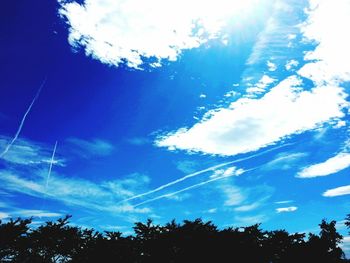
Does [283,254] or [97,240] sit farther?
[283,254]

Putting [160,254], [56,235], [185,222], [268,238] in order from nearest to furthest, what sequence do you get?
[160,254]
[185,222]
[56,235]
[268,238]

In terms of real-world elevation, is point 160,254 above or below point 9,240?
below

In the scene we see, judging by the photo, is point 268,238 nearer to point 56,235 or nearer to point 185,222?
point 185,222

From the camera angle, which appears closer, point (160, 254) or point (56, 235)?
point (160, 254)

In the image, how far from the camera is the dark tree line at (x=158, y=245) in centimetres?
3086

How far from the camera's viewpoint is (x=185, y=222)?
107 ft

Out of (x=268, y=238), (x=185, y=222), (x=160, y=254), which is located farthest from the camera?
(x=268, y=238)

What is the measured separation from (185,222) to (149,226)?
4.05m

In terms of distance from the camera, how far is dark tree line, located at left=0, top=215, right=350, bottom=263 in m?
30.9

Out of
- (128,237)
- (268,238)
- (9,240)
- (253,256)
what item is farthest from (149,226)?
(268,238)

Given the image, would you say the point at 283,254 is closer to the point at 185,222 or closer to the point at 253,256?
the point at 253,256

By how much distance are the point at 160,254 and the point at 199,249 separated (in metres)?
4.17

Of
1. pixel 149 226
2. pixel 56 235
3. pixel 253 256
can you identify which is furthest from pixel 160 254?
pixel 56 235

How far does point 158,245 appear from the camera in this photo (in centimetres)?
3072
